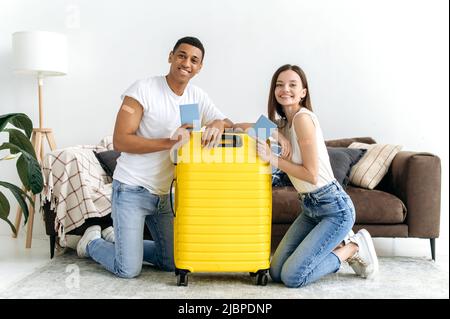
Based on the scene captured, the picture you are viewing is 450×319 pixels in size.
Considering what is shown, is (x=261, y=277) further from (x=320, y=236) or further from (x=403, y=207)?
(x=403, y=207)

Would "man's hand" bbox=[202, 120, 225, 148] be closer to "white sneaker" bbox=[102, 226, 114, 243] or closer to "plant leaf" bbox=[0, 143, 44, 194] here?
"white sneaker" bbox=[102, 226, 114, 243]

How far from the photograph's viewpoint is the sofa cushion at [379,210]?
2.83 metres

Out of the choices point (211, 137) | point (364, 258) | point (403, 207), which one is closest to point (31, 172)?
point (211, 137)

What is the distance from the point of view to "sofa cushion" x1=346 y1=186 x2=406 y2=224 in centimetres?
283

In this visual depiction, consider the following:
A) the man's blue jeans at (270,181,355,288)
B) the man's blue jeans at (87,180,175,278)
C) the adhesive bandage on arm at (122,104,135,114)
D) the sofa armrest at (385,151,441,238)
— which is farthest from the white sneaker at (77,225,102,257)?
the sofa armrest at (385,151,441,238)

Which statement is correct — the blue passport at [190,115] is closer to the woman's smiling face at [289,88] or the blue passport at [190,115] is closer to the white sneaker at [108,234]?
the woman's smiling face at [289,88]

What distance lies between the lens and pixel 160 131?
2.30 m

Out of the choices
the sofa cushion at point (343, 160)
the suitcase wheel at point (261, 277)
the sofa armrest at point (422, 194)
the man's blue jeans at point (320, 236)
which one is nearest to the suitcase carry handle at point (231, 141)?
the man's blue jeans at point (320, 236)

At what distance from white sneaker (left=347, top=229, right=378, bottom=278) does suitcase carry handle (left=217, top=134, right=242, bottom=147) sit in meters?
0.70

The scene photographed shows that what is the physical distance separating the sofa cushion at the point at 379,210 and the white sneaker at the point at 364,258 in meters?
0.43
